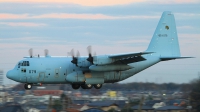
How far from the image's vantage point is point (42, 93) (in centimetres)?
7506

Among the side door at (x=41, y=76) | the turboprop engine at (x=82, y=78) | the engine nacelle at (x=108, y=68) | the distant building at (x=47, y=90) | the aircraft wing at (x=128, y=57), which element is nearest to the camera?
the aircraft wing at (x=128, y=57)

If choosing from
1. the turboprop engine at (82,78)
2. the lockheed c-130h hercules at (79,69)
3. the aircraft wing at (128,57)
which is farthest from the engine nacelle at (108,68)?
the turboprop engine at (82,78)

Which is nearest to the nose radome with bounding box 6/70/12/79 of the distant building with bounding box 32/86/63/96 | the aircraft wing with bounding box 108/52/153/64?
the aircraft wing with bounding box 108/52/153/64

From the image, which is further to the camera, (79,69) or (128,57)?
(79,69)

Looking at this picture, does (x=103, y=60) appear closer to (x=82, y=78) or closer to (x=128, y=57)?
(x=128, y=57)

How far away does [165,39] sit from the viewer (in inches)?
2151

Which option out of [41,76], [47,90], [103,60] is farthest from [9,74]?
[47,90]

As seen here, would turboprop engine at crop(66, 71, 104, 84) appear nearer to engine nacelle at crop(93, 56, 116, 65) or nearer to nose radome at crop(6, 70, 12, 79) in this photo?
engine nacelle at crop(93, 56, 116, 65)

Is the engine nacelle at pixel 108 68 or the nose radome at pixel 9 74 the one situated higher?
the engine nacelle at pixel 108 68

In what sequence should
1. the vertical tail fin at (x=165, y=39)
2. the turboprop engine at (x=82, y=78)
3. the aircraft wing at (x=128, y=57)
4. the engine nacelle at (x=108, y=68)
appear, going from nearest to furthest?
→ the aircraft wing at (x=128, y=57) < the engine nacelle at (x=108, y=68) < the turboprop engine at (x=82, y=78) < the vertical tail fin at (x=165, y=39)

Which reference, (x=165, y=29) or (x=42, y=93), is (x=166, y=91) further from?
(x=42, y=93)

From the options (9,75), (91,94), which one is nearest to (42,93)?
(91,94)

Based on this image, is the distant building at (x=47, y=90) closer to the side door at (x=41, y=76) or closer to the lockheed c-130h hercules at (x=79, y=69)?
the lockheed c-130h hercules at (x=79, y=69)

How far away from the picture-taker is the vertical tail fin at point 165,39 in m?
54.0
